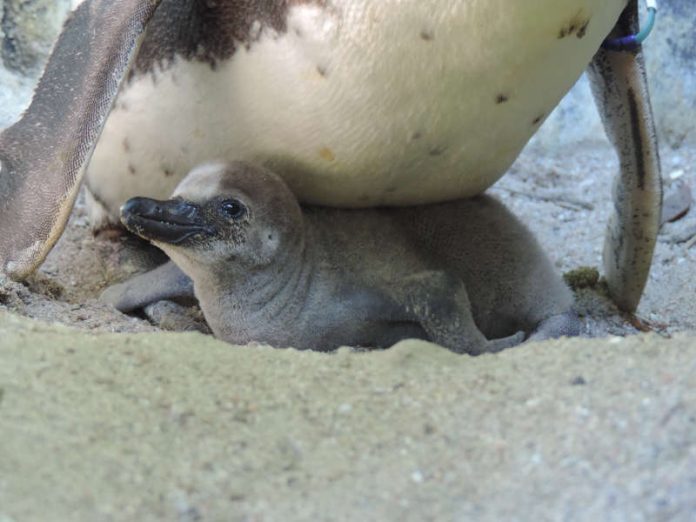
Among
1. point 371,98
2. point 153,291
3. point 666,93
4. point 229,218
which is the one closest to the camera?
point 371,98

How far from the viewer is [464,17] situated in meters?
2.48

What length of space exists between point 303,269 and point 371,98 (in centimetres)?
52

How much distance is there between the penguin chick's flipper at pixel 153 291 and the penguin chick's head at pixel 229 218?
0.33 meters

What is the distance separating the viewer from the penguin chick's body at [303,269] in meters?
2.77

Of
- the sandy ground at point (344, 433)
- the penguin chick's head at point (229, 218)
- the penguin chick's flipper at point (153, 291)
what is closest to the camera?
the sandy ground at point (344, 433)

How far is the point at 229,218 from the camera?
277cm

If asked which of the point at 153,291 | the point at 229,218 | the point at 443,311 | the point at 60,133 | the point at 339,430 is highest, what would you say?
the point at 60,133

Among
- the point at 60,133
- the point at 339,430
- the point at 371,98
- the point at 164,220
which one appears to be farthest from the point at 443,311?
the point at 339,430

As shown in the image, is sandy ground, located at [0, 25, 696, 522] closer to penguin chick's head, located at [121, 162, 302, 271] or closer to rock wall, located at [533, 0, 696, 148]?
penguin chick's head, located at [121, 162, 302, 271]

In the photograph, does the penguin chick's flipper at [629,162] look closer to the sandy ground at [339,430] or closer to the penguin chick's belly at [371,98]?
the penguin chick's belly at [371,98]

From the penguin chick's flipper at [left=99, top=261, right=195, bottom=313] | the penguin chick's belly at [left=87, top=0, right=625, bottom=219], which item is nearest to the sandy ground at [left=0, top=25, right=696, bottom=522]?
the penguin chick's belly at [left=87, top=0, right=625, bottom=219]

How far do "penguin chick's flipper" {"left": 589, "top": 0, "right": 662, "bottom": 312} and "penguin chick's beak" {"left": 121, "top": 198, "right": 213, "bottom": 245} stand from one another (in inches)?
54.0

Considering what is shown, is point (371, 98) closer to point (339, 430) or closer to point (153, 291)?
point (153, 291)

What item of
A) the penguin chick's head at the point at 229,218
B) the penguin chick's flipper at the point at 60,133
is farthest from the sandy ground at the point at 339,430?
the penguin chick's head at the point at 229,218
